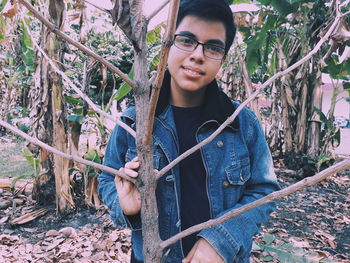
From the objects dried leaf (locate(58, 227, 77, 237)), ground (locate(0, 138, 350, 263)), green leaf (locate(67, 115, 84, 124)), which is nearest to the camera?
ground (locate(0, 138, 350, 263))

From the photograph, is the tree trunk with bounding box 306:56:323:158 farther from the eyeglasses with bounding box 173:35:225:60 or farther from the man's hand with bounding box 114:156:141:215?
the man's hand with bounding box 114:156:141:215

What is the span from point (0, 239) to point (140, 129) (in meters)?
2.05

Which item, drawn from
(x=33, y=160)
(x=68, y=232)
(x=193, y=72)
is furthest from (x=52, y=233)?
(x=193, y=72)

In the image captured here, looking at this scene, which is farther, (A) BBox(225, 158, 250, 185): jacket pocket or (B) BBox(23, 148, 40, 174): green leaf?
(B) BBox(23, 148, 40, 174): green leaf

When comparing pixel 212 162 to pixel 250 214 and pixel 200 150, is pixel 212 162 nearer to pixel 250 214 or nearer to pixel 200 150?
pixel 200 150

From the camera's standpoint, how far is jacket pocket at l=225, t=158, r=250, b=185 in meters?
0.87

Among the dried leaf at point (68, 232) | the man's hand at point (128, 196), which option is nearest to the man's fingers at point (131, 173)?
the man's hand at point (128, 196)

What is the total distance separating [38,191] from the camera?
245 cm

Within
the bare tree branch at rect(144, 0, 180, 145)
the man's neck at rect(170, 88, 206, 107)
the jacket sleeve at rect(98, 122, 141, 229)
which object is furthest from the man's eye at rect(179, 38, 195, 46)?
the bare tree branch at rect(144, 0, 180, 145)

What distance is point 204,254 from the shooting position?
66cm

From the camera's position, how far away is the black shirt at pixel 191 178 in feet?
2.96

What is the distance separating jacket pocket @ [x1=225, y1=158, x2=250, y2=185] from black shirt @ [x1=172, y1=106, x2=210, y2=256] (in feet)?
0.27

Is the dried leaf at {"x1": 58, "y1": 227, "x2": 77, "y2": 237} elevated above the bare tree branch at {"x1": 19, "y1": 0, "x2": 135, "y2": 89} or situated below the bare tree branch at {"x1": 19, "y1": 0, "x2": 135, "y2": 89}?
below

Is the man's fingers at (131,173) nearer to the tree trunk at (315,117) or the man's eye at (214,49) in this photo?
the man's eye at (214,49)
